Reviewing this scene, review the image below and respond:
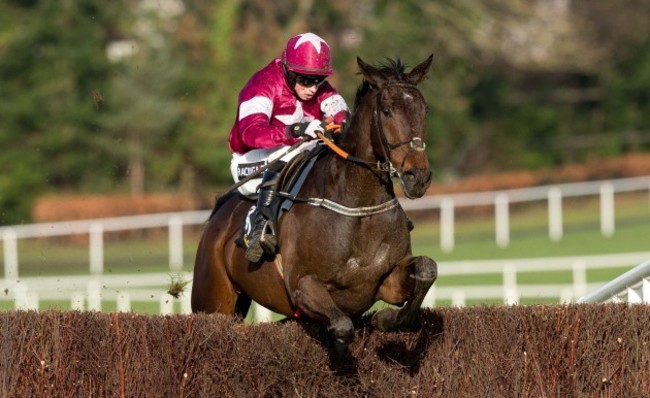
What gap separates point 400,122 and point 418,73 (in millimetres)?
387

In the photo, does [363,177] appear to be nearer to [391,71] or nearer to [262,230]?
[391,71]

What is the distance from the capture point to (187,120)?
27547mm

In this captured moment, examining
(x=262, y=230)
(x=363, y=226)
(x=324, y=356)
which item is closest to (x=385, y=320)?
(x=324, y=356)

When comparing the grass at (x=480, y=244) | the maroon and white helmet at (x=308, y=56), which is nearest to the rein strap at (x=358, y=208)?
the maroon and white helmet at (x=308, y=56)

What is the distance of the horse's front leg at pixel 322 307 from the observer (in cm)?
595

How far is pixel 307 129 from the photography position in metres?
6.48

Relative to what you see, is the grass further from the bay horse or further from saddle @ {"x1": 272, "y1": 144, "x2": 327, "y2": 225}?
the bay horse

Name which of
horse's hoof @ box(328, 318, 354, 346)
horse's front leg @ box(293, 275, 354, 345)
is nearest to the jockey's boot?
horse's front leg @ box(293, 275, 354, 345)

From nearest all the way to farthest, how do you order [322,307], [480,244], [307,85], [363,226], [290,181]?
[322,307] → [363,226] → [290,181] → [307,85] → [480,244]

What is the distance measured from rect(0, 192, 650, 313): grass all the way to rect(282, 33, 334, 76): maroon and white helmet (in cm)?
940

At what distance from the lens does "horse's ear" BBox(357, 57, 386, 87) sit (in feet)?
20.0

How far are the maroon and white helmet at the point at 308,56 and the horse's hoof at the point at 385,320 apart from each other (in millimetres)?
1299

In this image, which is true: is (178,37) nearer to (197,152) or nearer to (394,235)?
(197,152)

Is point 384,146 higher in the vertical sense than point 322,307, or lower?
higher
